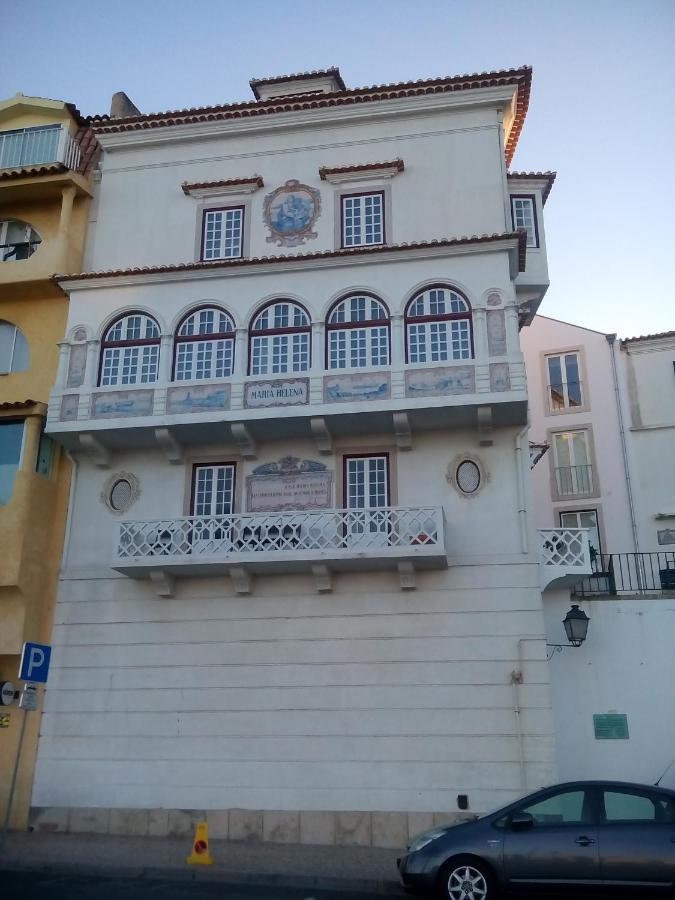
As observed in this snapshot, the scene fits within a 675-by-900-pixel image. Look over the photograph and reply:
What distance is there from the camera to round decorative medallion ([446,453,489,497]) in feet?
54.0

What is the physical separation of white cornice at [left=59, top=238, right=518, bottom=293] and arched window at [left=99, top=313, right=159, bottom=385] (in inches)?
34.5

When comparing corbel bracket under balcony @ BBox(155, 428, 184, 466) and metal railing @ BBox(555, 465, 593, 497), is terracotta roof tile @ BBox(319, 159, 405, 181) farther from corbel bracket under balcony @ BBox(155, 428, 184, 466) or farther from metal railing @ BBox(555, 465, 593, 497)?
metal railing @ BBox(555, 465, 593, 497)

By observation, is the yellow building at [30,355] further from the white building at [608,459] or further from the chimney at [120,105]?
the white building at [608,459]

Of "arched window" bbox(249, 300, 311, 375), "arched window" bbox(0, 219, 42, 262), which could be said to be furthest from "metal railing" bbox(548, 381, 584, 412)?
"arched window" bbox(0, 219, 42, 262)

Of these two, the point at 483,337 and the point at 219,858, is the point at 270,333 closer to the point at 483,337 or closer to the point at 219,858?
the point at 483,337

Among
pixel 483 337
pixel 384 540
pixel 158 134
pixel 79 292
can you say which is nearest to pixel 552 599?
pixel 384 540

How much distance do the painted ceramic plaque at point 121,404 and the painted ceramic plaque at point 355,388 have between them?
12.3 ft

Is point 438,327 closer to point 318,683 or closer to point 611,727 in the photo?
point 318,683

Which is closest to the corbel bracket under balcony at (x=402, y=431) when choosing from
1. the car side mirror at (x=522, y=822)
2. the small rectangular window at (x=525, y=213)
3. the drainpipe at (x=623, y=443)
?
the small rectangular window at (x=525, y=213)

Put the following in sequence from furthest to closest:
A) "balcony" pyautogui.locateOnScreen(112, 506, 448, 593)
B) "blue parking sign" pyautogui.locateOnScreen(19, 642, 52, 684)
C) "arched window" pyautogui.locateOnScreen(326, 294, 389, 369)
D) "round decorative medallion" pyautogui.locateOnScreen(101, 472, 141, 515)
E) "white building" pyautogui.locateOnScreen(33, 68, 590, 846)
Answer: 1. "round decorative medallion" pyautogui.locateOnScreen(101, 472, 141, 515)
2. "arched window" pyautogui.locateOnScreen(326, 294, 389, 369)
3. "balcony" pyautogui.locateOnScreen(112, 506, 448, 593)
4. "white building" pyautogui.locateOnScreen(33, 68, 590, 846)
5. "blue parking sign" pyautogui.locateOnScreen(19, 642, 52, 684)

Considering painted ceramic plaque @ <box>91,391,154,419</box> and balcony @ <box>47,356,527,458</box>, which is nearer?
balcony @ <box>47,356,527,458</box>

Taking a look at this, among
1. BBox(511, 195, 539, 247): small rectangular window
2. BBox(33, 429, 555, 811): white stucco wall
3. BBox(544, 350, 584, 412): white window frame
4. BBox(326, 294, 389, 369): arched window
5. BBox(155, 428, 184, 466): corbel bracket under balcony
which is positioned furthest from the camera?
BBox(544, 350, 584, 412): white window frame

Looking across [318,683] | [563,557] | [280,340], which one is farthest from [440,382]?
[318,683]

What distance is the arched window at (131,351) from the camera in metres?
17.9
